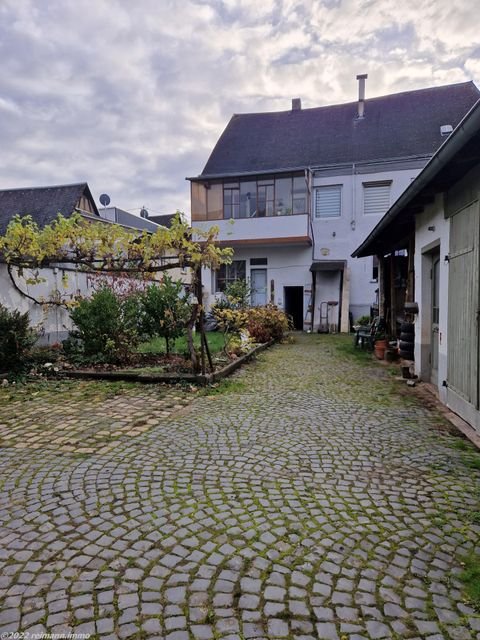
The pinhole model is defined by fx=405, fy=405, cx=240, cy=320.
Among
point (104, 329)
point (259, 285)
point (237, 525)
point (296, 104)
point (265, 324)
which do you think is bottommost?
point (237, 525)

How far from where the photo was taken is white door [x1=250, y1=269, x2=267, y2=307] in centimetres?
1959

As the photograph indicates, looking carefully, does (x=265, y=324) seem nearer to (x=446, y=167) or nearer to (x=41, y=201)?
(x=446, y=167)

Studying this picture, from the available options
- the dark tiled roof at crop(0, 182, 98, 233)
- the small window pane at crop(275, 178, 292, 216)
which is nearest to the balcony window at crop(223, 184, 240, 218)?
the small window pane at crop(275, 178, 292, 216)

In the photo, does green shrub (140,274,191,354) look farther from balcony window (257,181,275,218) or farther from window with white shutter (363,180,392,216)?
window with white shutter (363,180,392,216)

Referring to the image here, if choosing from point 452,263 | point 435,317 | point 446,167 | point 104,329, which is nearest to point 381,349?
point 435,317

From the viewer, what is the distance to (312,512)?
2.82m

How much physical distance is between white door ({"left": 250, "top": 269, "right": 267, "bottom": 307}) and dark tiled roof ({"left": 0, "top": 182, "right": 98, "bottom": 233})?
11914 millimetres

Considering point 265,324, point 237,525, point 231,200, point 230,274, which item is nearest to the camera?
point 237,525

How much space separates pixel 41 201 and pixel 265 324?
18.6 m

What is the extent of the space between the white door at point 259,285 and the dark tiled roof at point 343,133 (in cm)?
468

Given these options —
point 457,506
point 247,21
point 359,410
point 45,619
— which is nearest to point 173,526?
point 45,619

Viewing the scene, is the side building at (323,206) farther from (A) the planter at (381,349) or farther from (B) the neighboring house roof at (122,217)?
(B) the neighboring house roof at (122,217)

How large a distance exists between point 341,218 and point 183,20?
12950 mm

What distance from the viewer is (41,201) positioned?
79.7 ft
